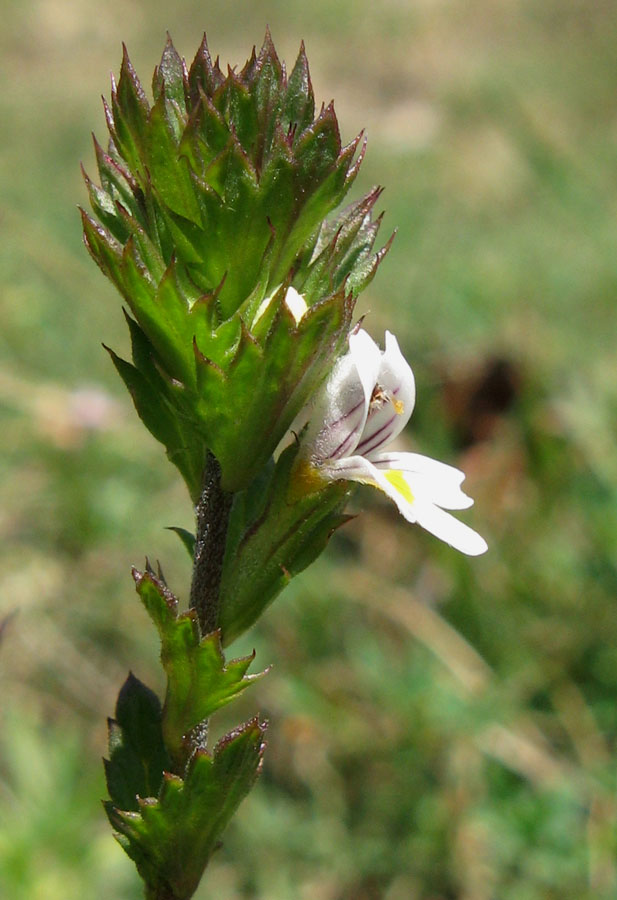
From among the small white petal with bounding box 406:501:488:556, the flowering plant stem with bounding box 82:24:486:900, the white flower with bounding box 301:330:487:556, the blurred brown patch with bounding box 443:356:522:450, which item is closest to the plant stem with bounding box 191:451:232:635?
the flowering plant stem with bounding box 82:24:486:900

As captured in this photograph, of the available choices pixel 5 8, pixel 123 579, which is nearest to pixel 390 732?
pixel 123 579

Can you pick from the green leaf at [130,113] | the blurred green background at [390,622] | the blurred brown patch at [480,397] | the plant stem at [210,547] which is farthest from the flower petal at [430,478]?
the blurred brown patch at [480,397]

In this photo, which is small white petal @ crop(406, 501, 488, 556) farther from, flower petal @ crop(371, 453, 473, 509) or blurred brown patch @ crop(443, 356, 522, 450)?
blurred brown patch @ crop(443, 356, 522, 450)

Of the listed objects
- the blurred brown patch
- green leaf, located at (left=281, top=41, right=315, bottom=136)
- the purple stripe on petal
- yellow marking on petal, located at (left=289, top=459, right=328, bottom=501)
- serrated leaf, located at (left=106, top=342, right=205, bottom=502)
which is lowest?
yellow marking on petal, located at (left=289, top=459, right=328, bottom=501)

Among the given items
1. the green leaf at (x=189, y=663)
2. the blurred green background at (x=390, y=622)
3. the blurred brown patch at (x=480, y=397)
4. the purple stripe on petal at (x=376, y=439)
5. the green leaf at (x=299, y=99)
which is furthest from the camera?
the blurred brown patch at (x=480, y=397)

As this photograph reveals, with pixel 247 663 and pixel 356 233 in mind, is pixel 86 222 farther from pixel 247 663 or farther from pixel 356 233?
pixel 247 663

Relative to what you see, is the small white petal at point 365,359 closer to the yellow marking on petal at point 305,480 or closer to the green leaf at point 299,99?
the yellow marking on petal at point 305,480
